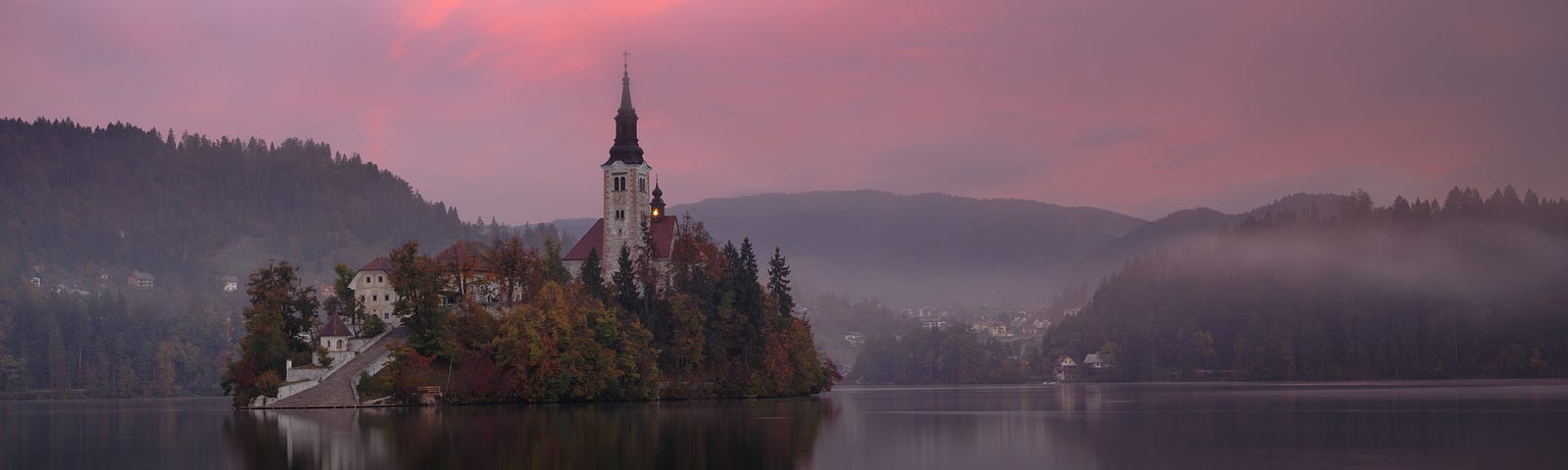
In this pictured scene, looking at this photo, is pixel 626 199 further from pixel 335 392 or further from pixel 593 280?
pixel 335 392

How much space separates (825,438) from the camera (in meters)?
60.1

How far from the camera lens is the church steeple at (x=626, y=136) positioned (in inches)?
5172

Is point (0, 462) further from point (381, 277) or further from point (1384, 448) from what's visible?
point (381, 277)

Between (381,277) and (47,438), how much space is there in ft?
170

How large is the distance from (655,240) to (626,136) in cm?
1186

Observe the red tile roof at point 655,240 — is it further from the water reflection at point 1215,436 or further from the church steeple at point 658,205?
the water reflection at point 1215,436

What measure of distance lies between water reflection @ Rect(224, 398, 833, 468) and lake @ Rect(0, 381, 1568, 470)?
125 millimetres

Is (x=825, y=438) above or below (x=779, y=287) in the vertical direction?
below

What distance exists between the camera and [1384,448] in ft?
169

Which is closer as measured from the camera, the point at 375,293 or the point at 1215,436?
the point at 1215,436

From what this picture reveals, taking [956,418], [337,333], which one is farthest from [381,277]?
[956,418]

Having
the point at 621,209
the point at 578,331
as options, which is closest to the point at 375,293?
the point at 621,209

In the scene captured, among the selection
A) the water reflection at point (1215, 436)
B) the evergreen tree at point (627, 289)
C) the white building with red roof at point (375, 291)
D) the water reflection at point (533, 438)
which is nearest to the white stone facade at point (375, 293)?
the white building with red roof at point (375, 291)

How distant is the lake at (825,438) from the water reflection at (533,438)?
0.41ft
